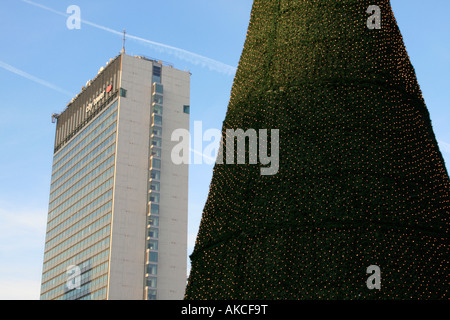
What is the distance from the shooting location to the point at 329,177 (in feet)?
40.4

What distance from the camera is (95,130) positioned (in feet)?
378

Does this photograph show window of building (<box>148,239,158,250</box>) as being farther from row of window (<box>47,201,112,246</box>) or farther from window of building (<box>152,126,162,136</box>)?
window of building (<box>152,126,162,136</box>)

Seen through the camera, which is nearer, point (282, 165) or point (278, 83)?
point (282, 165)

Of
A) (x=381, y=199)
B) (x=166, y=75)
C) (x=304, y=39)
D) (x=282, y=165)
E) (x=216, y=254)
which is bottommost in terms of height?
(x=216, y=254)

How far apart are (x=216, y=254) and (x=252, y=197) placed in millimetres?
1517

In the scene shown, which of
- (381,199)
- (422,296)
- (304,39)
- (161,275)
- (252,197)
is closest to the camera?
(422,296)

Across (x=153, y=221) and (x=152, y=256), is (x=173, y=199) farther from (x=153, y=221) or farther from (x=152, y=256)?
(x=152, y=256)

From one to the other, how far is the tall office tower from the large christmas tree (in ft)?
281

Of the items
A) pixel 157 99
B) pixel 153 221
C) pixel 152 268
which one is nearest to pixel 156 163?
pixel 153 221

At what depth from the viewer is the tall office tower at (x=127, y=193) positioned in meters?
→ 99.4

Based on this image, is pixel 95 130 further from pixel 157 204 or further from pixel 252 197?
pixel 252 197

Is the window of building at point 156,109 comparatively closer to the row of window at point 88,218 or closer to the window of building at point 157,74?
the window of building at point 157,74
